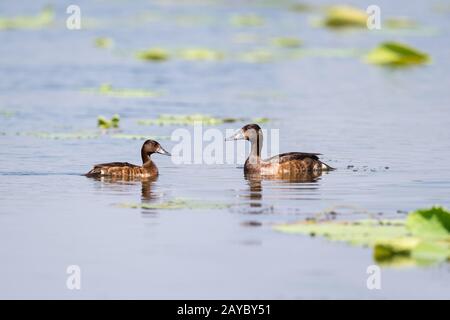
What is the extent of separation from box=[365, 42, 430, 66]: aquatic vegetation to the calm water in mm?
394

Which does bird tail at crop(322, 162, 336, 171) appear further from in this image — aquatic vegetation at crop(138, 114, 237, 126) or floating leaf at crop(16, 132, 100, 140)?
aquatic vegetation at crop(138, 114, 237, 126)

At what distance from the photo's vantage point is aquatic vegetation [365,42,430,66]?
34.9m

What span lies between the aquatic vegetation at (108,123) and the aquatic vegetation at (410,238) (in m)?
10.8


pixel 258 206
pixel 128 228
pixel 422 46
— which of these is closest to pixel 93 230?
pixel 128 228

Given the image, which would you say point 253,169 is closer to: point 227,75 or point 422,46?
point 227,75

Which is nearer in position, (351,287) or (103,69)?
(351,287)

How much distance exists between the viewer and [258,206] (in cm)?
1611

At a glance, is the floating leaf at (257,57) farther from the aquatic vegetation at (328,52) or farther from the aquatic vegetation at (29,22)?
the aquatic vegetation at (29,22)

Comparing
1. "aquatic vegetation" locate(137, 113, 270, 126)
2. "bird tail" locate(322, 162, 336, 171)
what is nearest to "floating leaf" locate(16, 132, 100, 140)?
"aquatic vegetation" locate(137, 113, 270, 126)

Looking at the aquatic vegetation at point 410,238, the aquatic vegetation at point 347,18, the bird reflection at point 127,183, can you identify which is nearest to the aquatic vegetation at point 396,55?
the aquatic vegetation at point 347,18
